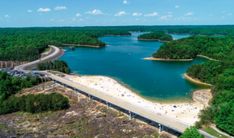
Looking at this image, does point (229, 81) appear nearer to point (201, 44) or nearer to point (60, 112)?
point (60, 112)

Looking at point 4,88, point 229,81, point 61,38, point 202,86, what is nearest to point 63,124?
point 4,88

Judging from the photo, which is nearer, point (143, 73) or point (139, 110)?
point (139, 110)

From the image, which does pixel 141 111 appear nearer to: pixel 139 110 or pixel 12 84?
pixel 139 110

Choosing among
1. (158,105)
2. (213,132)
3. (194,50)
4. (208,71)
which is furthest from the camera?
(194,50)

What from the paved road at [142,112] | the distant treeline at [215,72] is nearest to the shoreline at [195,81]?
the distant treeline at [215,72]

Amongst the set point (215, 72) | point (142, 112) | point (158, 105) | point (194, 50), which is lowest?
point (158, 105)

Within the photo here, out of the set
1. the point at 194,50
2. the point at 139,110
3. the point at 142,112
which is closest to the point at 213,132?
the point at 142,112

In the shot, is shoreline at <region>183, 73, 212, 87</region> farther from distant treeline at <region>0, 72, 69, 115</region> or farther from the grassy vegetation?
distant treeline at <region>0, 72, 69, 115</region>
